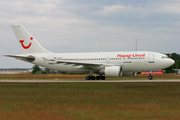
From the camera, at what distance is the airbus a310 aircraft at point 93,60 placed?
33750 mm

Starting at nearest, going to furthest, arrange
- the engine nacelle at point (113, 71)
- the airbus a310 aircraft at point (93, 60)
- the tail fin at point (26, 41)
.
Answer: the engine nacelle at point (113, 71) < the airbus a310 aircraft at point (93, 60) < the tail fin at point (26, 41)

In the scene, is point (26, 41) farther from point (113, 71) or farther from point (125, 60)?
point (125, 60)

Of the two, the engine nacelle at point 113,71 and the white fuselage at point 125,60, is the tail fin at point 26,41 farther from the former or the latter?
the engine nacelle at point 113,71

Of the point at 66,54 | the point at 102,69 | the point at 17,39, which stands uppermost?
the point at 17,39

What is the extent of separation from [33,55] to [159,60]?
19114 mm

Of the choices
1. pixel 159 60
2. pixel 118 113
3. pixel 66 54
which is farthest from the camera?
pixel 66 54

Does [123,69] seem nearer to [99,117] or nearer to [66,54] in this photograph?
[66,54]

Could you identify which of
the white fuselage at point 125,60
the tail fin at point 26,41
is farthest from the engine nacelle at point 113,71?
the tail fin at point 26,41

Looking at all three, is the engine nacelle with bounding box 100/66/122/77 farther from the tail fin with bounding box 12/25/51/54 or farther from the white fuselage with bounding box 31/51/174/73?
the tail fin with bounding box 12/25/51/54

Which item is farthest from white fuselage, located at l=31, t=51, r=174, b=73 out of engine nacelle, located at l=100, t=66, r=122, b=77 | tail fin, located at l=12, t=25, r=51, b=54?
tail fin, located at l=12, t=25, r=51, b=54

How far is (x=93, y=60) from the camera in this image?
118ft

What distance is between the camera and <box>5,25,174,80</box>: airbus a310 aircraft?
33750 mm

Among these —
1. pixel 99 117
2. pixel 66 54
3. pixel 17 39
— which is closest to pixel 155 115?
pixel 99 117

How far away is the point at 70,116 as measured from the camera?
366 inches
